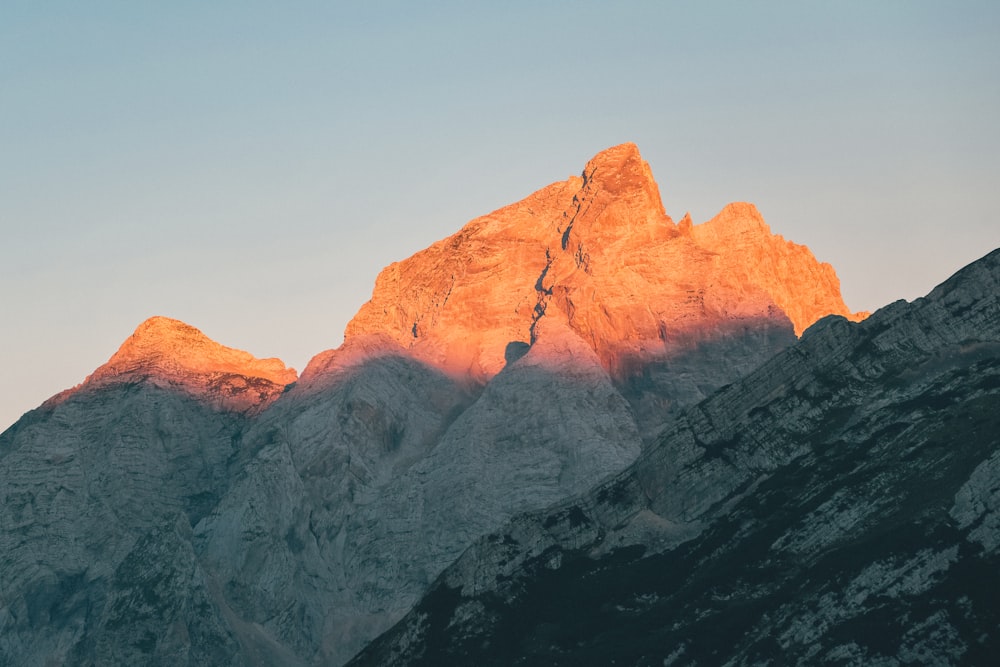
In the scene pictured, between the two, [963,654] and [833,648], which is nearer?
[963,654]

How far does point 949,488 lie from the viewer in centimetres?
19112

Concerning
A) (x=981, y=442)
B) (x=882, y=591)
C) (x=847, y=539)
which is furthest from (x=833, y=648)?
(x=981, y=442)

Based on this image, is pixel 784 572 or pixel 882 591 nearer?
pixel 882 591

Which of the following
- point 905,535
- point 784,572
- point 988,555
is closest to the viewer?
point 988,555

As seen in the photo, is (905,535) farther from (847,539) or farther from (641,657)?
(641,657)

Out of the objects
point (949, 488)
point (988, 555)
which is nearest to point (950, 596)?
point (988, 555)

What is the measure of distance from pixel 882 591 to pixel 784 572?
21.5 m

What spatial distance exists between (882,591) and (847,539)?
18.4 meters

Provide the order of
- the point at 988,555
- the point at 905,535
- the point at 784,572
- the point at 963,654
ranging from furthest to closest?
the point at 784,572 < the point at 905,535 < the point at 988,555 < the point at 963,654

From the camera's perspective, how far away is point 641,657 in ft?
655

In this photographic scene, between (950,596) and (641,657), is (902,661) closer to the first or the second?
(950,596)

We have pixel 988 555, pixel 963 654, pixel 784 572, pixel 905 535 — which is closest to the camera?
pixel 963 654

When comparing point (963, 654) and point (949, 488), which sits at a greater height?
point (949, 488)

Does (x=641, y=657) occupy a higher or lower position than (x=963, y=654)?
higher
